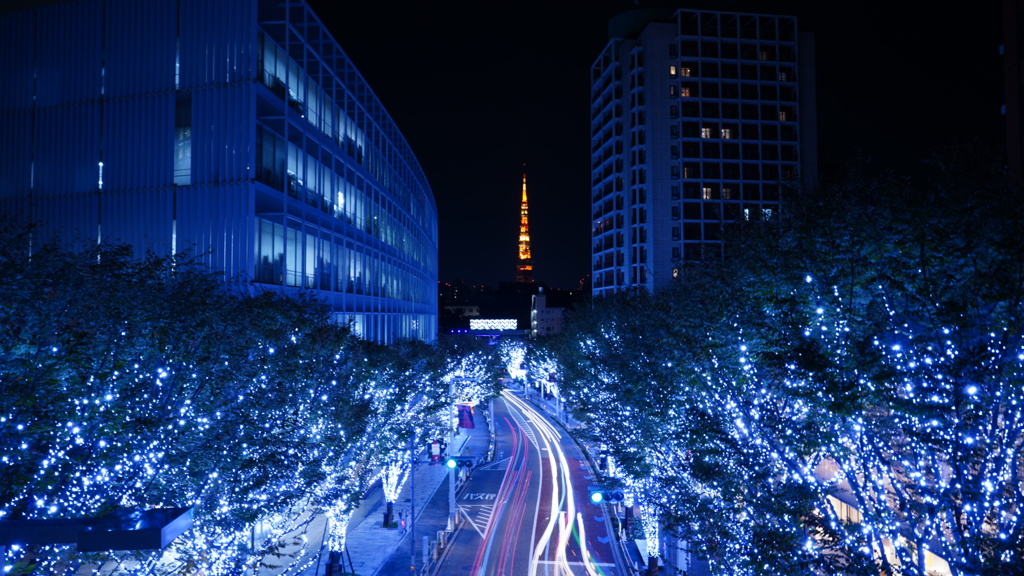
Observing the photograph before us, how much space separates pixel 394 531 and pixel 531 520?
258 inches

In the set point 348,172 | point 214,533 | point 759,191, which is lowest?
point 214,533

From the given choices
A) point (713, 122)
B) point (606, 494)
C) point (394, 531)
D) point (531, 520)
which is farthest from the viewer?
point (713, 122)

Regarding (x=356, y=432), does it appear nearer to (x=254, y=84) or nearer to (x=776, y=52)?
(x=254, y=84)

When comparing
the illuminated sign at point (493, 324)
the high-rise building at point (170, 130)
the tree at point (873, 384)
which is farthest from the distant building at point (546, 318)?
the tree at point (873, 384)

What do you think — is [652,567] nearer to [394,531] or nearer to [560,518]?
[560,518]

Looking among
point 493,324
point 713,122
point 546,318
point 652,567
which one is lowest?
point 652,567

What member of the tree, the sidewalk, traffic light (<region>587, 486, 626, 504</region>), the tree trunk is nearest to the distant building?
the sidewalk

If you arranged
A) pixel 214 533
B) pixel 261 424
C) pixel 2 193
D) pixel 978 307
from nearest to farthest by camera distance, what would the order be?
pixel 978 307
pixel 214 533
pixel 261 424
pixel 2 193

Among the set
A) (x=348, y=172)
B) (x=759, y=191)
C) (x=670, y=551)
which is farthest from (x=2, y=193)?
(x=759, y=191)

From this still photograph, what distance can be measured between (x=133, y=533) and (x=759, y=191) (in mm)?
71268

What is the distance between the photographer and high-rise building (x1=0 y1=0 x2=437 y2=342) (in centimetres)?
2541

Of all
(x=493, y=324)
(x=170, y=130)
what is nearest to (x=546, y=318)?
(x=493, y=324)

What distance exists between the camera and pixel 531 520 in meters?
31.1

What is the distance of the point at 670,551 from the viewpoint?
88.0 ft
